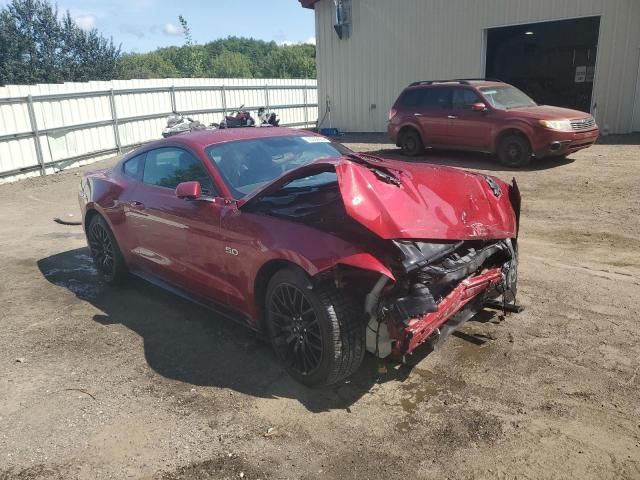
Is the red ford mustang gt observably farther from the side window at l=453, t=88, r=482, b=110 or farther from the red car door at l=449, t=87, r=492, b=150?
the side window at l=453, t=88, r=482, b=110

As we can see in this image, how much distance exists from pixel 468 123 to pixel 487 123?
0.51 meters

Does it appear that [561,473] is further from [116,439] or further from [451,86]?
[451,86]

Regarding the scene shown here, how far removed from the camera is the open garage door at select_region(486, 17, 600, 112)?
19750mm

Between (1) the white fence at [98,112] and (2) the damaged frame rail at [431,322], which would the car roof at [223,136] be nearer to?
(2) the damaged frame rail at [431,322]

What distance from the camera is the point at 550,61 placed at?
21.5 meters

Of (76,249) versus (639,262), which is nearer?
(639,262)

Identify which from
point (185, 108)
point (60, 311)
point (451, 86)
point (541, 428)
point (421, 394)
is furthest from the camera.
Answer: point (185, 108)

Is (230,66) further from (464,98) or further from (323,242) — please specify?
(323,242)

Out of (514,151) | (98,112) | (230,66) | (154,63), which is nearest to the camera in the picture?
(514,151)

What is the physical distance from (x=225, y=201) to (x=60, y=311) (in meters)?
2.29

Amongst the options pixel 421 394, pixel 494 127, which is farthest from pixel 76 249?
pixel 494 127

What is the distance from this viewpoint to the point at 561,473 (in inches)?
103

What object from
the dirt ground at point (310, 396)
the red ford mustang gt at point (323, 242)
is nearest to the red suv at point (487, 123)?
the dirt ground at point (310, 396)

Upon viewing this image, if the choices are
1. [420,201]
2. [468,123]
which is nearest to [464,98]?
[468,123]
